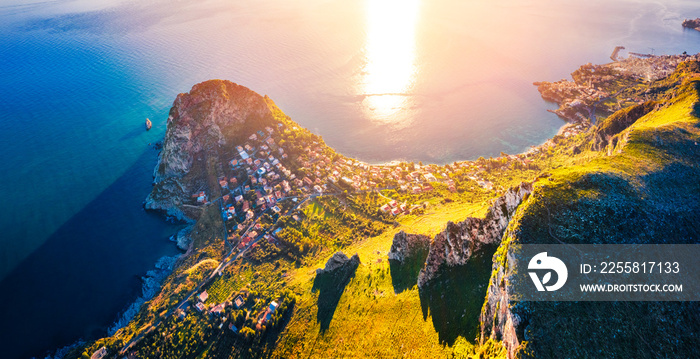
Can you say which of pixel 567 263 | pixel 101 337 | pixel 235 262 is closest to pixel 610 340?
pixel 567 263

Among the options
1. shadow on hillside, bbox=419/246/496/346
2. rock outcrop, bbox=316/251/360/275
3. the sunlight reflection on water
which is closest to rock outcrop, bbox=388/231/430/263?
shadow on hillside, bbox=419/246/496/346

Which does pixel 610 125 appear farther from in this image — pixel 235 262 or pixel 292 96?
pixel 292 96

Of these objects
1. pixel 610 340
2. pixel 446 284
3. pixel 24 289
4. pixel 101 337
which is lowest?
pixel 101 337

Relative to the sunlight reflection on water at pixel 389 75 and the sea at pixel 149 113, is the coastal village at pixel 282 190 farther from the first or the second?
the sunlight reflection on water at pixel 389 75

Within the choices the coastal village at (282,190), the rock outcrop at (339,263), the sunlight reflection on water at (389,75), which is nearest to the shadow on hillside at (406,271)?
the rock outcrop at (339,263)

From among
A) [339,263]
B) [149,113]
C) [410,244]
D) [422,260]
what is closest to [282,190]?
[339,263]

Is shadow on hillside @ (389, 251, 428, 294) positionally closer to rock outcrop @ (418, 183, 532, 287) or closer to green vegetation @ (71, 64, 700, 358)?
green vegetation @ (71, 64, 700, 358)
